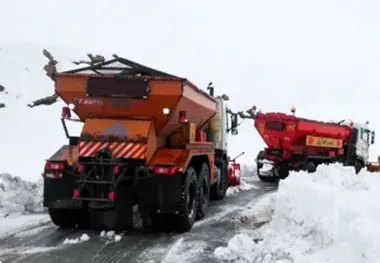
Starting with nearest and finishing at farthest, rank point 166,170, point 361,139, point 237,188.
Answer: point 166,170, point 237,188, point 361,139

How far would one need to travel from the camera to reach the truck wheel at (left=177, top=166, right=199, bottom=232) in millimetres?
8546

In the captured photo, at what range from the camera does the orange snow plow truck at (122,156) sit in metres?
8.35

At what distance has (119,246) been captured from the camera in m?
7.68

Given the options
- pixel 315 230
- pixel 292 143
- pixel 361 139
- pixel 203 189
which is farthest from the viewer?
pixel 361 139

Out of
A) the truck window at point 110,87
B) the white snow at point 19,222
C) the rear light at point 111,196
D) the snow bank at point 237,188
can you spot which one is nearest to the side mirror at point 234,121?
the snow bank at point 237,188

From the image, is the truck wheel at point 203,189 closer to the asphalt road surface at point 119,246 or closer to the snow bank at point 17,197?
the asphalt road surface at point 119,246

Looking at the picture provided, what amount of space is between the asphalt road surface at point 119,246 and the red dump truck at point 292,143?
9.31m

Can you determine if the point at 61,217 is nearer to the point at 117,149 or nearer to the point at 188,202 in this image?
the point at 117,149

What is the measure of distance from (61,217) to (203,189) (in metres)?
2.96

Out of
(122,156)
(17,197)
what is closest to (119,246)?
(122,156)

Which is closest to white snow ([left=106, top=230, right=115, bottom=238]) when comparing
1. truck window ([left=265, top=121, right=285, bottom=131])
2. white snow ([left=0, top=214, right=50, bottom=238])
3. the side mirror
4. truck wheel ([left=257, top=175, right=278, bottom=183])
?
white snow ([left=0, top=214, right=50, bottom=238])

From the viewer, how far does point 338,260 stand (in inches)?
216

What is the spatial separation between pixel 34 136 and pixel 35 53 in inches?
485

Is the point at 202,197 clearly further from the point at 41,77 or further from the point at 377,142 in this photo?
the point at 377,142
